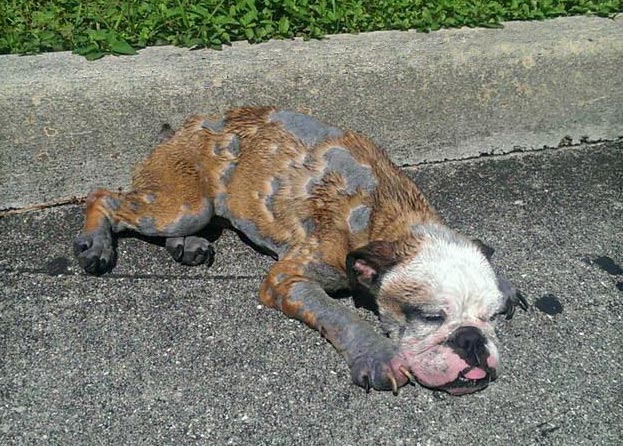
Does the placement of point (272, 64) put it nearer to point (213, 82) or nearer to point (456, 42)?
point (213, 82)

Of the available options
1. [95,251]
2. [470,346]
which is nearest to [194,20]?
[95,251]

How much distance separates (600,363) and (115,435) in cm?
238

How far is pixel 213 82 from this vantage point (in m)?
5.27

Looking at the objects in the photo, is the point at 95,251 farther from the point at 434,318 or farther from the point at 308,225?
the point at 434,318

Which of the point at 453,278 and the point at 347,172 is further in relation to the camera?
the point at 347,172

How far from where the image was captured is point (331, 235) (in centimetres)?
443

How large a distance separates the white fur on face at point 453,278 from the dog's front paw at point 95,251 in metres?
1.68

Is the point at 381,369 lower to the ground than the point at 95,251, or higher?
higher

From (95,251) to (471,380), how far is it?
2.26 m

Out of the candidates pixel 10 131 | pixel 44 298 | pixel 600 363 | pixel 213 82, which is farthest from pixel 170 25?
pixel 600 363

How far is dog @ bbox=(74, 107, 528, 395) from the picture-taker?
3734mm

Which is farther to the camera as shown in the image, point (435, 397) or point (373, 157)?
point (373, 157)

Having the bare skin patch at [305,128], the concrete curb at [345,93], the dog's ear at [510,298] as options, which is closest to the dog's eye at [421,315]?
the dog's ear at [510,298]

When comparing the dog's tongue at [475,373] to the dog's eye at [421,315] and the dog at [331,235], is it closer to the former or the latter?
the dog at [331,235]
